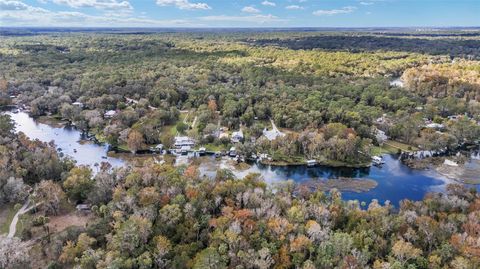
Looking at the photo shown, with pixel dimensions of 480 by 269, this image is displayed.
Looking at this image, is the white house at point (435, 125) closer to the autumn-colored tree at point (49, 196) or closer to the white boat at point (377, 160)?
the white boat at point (377, 160)

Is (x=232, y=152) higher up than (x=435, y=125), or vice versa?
(x=435, y=125)

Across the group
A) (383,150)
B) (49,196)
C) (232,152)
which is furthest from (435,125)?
(49,196)

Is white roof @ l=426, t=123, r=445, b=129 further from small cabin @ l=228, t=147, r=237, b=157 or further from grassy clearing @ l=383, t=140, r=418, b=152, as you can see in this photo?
small cabin @ l=228, t=147, r=237, b=157

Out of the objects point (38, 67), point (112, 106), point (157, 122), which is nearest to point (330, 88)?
point (157, 122)

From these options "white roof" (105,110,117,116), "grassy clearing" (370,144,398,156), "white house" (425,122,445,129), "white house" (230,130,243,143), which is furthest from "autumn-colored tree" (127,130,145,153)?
"white house" (425,122,445,129)

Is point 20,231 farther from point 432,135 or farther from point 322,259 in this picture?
point 432,135

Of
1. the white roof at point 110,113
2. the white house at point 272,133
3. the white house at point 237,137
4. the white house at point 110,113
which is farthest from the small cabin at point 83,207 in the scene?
the white roof at point 110,113

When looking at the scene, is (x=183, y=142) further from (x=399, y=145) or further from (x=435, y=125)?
(x=435, y=125)
